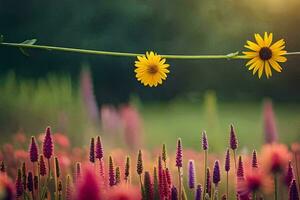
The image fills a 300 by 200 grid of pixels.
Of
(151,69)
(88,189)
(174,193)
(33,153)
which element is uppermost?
(151,69)

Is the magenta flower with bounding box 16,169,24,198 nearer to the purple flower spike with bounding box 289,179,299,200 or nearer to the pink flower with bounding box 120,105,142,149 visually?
the pink flower with bounding box 120,105,142,149

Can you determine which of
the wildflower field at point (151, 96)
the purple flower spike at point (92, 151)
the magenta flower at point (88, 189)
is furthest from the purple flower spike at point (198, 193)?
the magenta flower at point (88, 189)

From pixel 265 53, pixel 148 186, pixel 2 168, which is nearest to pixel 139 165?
pixel 148 186

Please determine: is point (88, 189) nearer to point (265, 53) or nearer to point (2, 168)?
point (2, 168)

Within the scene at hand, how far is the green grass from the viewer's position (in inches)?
75.5

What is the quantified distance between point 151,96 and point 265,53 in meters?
0.38

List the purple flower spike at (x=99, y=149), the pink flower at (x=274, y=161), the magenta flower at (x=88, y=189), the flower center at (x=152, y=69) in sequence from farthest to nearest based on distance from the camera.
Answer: the flower center at (x=152, y=69), the purple flower spike at (x=99, y=149), the pink flower at (x=274, y=161), the magenta flower at (x=88, y=189)

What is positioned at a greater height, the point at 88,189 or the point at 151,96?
the point at 151,96

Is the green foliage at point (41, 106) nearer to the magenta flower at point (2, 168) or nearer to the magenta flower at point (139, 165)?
the magenta flower at point (2, 168)

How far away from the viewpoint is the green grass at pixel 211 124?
6.29 ft

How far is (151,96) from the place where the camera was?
1932 mm

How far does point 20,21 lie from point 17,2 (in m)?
0.07

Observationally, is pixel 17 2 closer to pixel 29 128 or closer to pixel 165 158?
pixel 29 128

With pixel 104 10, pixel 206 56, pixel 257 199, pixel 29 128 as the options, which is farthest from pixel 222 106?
pixel 29 128
